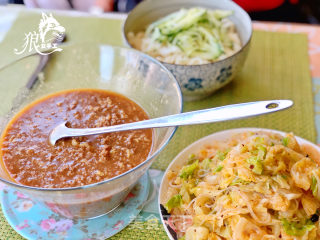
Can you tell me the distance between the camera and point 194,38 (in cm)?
195

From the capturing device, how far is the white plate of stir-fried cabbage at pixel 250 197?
3.83 ft

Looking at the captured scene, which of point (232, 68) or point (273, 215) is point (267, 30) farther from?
point (273, 215)

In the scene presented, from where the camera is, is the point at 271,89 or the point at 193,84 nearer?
the point at 193,84

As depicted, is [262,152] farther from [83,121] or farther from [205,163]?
[83,121]

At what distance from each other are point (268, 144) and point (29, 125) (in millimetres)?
957

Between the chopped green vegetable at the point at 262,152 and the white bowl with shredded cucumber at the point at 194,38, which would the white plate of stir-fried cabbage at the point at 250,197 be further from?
the white bowl with shredded cucumber at the point at 194,38

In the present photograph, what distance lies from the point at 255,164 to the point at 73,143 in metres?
0.67

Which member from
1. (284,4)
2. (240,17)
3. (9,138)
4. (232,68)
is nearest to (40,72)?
(9,138)

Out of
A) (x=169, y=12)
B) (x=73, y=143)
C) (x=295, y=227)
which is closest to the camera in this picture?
(x=295, y=227)

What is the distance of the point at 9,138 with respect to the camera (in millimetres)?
1462

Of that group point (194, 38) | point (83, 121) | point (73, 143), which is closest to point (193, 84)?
point (194, 38)

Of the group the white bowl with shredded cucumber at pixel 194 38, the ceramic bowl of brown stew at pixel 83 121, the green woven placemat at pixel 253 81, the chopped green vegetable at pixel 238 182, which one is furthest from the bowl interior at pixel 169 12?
the chopped green vegetable at pixel 238 182

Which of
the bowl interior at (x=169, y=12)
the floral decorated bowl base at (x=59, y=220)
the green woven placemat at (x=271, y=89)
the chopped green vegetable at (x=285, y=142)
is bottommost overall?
the floral decorated bowl base at (x=59, y=220)

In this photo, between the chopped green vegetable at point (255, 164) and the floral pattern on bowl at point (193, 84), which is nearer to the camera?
the chopped green vegetable at point (255, 164)
